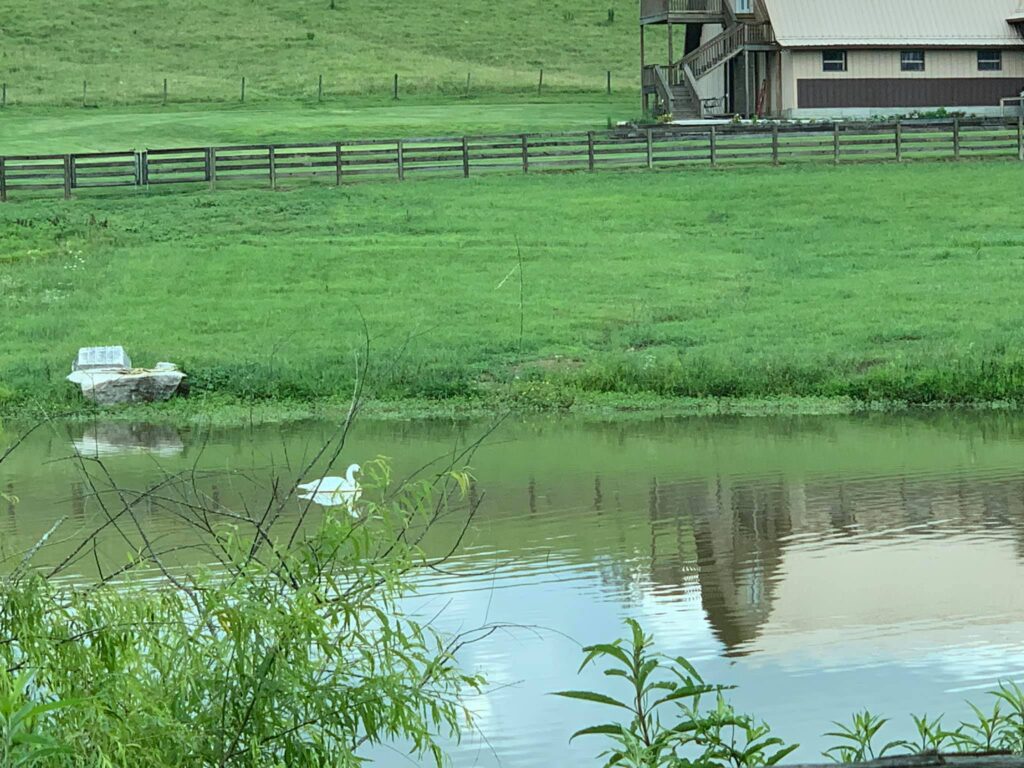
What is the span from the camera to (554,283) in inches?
1223

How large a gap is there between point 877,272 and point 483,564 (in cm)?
1938

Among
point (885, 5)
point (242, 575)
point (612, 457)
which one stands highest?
point (885, 5)

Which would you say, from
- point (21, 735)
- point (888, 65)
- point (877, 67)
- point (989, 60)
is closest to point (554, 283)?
point (21, 735)

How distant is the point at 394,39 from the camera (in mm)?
83250

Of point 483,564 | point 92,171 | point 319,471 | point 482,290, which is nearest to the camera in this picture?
point 483,564

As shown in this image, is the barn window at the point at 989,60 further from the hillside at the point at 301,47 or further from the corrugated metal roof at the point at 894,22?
the hillside at the point at 301,47

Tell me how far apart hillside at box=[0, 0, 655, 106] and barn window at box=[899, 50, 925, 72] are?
62.1 feet

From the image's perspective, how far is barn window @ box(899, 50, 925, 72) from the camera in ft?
187

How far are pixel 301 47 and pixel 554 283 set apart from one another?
52.1 meters

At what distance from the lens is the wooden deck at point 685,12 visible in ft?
190

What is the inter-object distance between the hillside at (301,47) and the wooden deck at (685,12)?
1392 cm

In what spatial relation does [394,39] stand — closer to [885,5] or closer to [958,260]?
[885,5]

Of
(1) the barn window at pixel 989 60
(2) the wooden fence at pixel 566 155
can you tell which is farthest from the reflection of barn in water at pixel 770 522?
(1) the barn window at pixel 989 60

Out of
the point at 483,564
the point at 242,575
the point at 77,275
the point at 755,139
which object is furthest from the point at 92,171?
the point at 242,575
